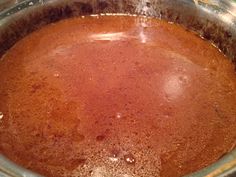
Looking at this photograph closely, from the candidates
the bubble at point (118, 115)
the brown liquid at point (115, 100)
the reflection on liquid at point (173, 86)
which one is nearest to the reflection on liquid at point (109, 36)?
the brown liquid at point (115, 100)

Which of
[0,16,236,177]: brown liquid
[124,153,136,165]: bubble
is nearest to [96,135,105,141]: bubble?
[0,16,236,177]: brown liquid

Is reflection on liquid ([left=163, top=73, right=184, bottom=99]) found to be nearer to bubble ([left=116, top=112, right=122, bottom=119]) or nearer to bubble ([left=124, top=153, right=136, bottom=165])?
bubble ([left=116, top=112, right=122, bottom=119])

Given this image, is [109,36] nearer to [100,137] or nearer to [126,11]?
[126,11]

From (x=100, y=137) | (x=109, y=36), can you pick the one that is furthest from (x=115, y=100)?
(x=109, y=36)

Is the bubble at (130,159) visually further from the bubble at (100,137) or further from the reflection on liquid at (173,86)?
the reflection on liquid at (173,86)

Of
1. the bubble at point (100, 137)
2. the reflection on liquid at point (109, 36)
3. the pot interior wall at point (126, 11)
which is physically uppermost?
the pot interior wall at point (126, 11)

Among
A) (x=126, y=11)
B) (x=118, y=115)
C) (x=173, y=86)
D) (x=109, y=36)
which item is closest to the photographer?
(x=118, y=115)

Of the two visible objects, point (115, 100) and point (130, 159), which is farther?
point (115, 100)

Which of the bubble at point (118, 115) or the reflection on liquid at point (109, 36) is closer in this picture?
the bubble at point (118, 115)

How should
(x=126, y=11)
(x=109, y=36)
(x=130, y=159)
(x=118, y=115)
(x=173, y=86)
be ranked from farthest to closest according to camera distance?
(x=126, y=11) < (x=109, y=36) < (x=173, y=86) < (x=118, y=115) < (x=130, y=159)
